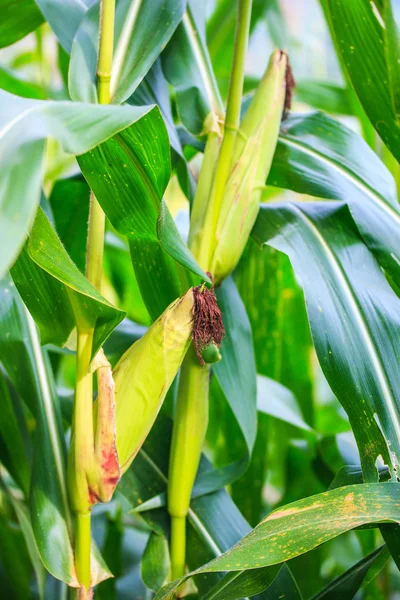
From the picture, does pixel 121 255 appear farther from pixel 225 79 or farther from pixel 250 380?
pixel 250 380

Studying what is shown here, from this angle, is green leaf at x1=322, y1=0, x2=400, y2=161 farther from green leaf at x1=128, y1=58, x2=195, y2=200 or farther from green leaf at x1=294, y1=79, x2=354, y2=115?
green leaf at x1=294, y1=79, x2=354, y2=115

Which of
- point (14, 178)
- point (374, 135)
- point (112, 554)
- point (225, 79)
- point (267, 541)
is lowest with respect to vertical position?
point (112, 554)

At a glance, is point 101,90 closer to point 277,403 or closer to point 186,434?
point 186,434

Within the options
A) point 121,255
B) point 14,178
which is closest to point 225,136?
point 14,178

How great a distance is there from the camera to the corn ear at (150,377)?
468mm

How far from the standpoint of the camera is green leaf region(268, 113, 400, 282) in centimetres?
58

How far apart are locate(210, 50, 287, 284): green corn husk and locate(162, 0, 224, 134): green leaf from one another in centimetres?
6

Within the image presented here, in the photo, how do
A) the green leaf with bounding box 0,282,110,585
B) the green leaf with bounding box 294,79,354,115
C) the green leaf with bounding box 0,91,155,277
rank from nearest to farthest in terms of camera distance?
the green leaf with bounding box 0,91,155,277, the green leaf with bounding box 0,282,110,585, the green leaf with bounding box 294,79,354,115

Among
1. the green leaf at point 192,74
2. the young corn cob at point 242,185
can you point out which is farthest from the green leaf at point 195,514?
the green leaf at point 192,74

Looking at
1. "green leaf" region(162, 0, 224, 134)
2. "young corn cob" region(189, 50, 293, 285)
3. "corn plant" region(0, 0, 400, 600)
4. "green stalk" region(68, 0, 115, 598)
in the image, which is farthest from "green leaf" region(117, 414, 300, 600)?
"green leaf" region(162, 0, 224, 134)

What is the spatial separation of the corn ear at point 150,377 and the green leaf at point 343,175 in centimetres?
23

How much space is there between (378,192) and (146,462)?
0.40 meters

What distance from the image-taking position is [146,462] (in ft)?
2.06

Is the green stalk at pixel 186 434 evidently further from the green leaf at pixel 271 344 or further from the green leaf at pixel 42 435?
the green leaf at pixel 271 344
